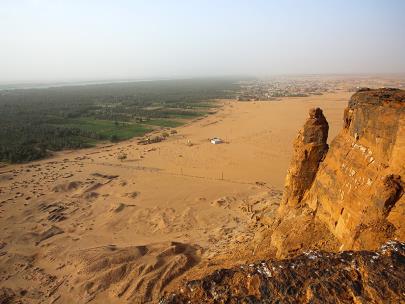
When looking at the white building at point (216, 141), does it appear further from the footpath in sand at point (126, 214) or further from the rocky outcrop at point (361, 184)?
the rocky outcrop at point (361, 184)

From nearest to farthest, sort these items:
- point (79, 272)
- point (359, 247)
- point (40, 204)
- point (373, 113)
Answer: point (359, 247), point (373, 113), point (79, 272), point (40, 204)

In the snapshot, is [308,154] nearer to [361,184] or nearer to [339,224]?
[361,184]

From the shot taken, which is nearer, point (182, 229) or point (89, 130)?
point (182, 229)

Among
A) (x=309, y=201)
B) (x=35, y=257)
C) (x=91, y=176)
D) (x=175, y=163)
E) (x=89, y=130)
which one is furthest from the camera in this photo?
(x=89, y=130)

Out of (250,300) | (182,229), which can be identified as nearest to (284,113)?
(182,229)

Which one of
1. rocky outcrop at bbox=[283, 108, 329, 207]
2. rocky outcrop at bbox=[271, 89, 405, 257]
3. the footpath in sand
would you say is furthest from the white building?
rocky outcrop at bbox=[271, 89, 405, 257]

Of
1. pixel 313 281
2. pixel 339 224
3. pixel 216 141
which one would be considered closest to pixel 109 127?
pixel 216 141

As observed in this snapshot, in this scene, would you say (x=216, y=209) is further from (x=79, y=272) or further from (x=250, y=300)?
(x=250, y=300)

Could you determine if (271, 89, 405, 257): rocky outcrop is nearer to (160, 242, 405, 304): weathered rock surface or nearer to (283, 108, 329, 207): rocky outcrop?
(283, 108, 329, 207): rocky outcrop
